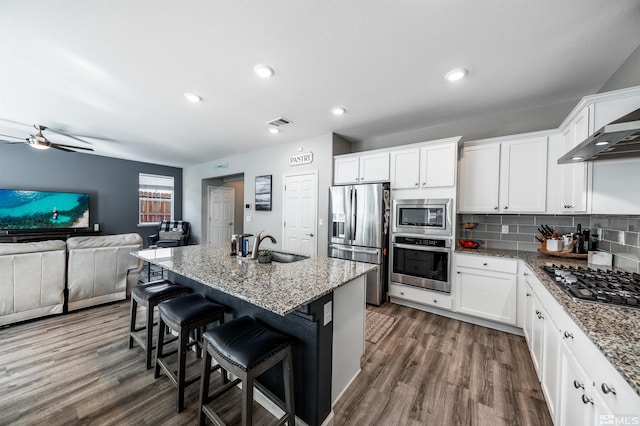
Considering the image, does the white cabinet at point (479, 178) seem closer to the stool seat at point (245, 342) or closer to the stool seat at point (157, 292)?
the stool seat at point (245, 342)

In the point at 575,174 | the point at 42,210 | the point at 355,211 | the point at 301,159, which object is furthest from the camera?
the point at 42,210

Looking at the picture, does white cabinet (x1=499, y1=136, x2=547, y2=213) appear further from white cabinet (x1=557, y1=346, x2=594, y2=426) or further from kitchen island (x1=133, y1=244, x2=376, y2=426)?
kitchen island (x1=133, y1=244, x2=376, y2=426)

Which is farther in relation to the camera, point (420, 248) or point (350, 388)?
point (420, 248)

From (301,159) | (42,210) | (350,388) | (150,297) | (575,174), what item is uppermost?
(301,159)

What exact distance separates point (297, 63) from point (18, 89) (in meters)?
3.06

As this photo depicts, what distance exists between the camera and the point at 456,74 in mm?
2105

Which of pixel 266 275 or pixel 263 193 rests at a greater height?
pixel 263 193

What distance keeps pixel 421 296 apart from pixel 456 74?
2.56 m

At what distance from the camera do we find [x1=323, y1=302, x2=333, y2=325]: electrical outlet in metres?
1.40

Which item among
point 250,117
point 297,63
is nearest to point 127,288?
point 250,117

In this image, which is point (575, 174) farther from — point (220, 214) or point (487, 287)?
point (220, 214)

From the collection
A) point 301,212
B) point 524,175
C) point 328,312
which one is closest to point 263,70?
point 328,312

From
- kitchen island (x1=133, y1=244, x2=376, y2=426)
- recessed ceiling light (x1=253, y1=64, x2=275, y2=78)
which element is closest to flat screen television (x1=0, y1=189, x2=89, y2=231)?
kitchen island (x1=133, y1=244, x2=376, y2=426)

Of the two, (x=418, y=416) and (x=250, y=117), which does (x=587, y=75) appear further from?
(x=250, y=117)
